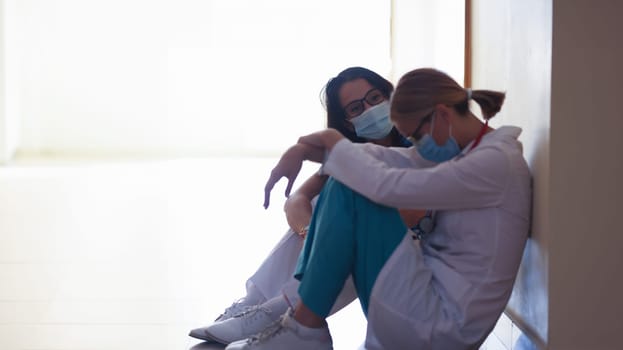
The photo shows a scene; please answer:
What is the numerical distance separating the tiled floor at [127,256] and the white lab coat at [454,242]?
1.78 ft

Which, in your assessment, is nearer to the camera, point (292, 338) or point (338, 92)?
point (292, 338)

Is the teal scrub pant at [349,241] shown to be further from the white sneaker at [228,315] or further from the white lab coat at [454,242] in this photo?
the white sneaker at [228,315]

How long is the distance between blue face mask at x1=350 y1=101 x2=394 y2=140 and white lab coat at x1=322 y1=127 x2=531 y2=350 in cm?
42

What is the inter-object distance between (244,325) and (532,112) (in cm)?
92

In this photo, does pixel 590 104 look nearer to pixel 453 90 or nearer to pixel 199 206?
pixel 453 90

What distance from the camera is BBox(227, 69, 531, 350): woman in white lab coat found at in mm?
1917

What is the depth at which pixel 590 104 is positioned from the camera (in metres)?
1.91

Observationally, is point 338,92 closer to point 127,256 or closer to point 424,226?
point 424,226

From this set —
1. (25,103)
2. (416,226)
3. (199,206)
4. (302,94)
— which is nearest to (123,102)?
(25,103)

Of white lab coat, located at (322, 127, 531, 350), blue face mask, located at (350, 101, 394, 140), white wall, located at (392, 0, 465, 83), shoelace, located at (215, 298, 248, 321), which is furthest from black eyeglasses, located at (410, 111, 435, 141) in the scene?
white wall, located at (392, 0, 465, 83)

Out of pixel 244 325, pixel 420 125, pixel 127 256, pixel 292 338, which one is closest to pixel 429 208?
pixel 420 125

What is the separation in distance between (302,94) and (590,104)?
24.1 ft

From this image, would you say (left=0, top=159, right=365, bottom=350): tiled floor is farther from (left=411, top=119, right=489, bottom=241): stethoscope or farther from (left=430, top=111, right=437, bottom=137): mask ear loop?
(left=430, top=111, right=437, bottom=137): mask ear loop

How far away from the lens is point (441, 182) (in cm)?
190
